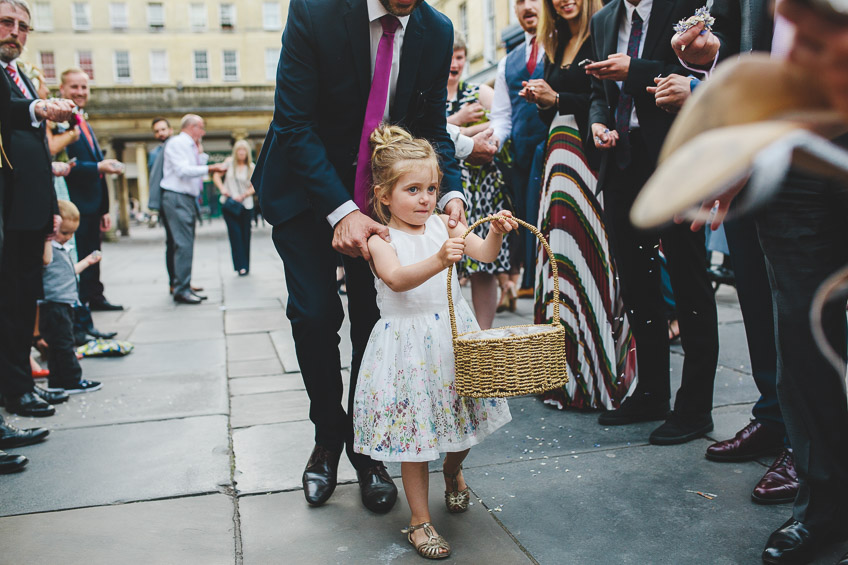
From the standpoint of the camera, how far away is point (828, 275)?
201 cm

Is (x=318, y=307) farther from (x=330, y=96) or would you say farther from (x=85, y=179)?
(x=85, y=179)

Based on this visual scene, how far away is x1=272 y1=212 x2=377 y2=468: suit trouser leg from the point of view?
8.39 feet

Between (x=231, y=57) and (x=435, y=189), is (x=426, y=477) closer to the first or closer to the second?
(x=435, y=189)

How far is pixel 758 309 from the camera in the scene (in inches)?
→ 104

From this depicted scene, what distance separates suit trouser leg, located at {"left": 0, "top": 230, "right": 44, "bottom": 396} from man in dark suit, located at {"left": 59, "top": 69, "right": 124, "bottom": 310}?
97.5 inches

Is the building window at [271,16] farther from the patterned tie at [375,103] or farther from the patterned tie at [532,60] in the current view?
the patterned tie at [375,103]

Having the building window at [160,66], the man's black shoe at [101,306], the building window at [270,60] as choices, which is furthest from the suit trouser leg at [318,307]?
the building window at [160,66]

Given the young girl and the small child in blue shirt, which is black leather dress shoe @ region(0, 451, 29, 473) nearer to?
the small child in blue shirt

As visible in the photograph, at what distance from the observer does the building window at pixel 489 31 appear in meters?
21.1

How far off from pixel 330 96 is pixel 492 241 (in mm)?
782

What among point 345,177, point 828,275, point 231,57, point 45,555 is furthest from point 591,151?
point 231,57

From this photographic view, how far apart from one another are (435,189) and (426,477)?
904 mm

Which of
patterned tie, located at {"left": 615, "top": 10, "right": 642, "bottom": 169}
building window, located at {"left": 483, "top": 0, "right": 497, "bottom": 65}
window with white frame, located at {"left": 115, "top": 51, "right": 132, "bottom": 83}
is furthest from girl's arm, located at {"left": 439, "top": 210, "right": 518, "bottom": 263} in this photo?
window with white frame, located at {"left": 115, "top": 51, "right": 132, "bottom": 83}

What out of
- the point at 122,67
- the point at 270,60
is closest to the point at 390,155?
the point at 270,60
